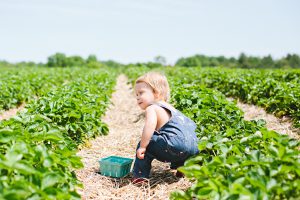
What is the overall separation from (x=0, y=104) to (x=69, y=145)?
266 inches

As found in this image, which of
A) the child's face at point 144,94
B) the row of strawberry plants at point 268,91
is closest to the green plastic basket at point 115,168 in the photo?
the child's face at point 144,94

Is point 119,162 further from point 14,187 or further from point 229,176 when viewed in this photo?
point 14,187

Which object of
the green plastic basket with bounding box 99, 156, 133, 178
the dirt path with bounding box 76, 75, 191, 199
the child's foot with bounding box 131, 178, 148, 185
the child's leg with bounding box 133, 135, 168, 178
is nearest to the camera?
the dirt path with bounding box 76, 75, 191, 199

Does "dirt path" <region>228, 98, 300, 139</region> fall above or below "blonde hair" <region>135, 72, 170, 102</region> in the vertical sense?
below

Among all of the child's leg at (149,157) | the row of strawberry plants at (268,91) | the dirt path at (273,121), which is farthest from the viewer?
the row of strawberry plants at (268,91)

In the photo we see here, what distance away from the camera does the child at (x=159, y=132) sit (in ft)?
12.2

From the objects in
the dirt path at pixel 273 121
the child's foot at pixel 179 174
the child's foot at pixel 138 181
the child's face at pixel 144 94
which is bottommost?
the child's foot at pixel 138 181

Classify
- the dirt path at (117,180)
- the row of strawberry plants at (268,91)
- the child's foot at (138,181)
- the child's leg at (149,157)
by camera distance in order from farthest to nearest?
the row of strawberry plants at (268,91) → the child's foot at (138,181) → the child's leg at (149,157) → the dirt path at (117,180)

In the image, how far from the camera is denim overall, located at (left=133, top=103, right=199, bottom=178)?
3.71 metres

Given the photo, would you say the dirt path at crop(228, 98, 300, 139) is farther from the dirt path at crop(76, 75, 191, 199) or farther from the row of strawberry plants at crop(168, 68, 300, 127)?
the dirt path at crop(76, 75, 191, 199)

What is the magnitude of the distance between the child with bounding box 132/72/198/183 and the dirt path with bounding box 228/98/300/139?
298 centimetres

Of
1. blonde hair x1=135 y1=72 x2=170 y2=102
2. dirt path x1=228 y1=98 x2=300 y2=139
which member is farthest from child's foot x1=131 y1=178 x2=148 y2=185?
dirt path x1=228 y1=98 x2=300 y2=139

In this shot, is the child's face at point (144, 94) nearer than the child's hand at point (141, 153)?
No

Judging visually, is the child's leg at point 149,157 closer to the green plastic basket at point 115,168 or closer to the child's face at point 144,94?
the green plastic basket at point 115,168
